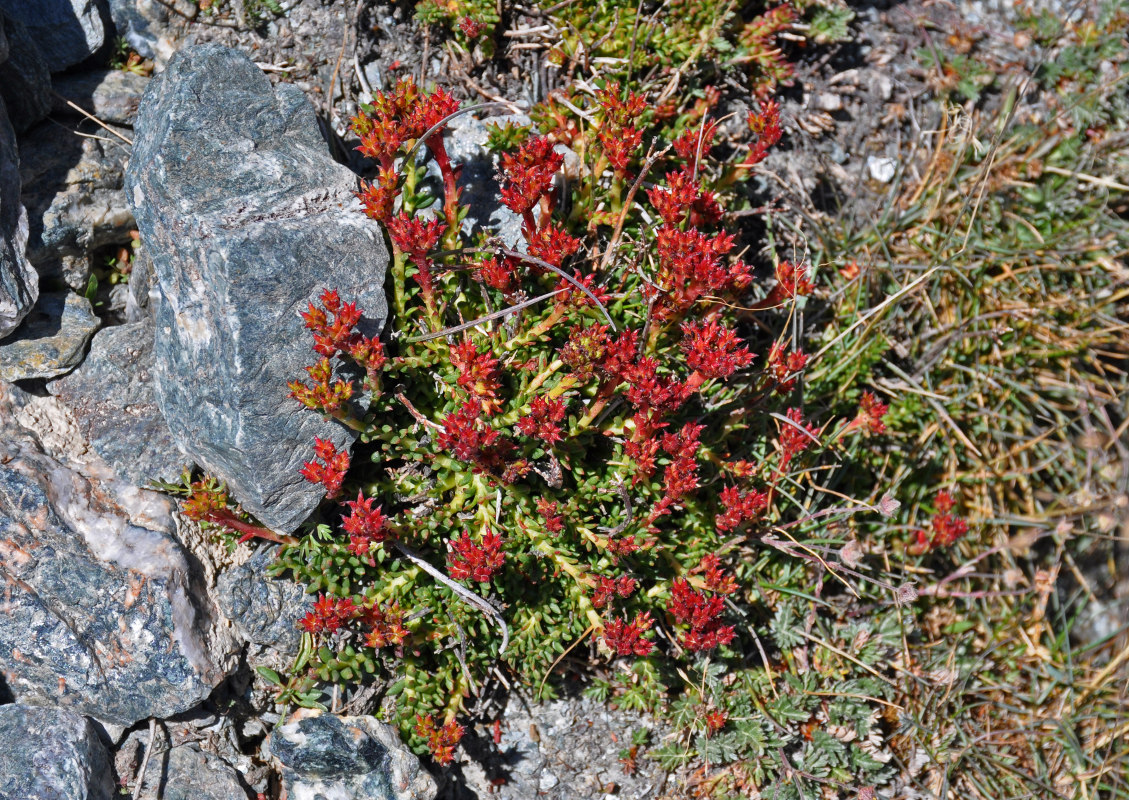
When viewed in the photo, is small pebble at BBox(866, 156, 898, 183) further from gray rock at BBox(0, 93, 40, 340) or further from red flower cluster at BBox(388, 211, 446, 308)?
gray rock at BBox(0, 93, 40, 340)

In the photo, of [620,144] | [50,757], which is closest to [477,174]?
[620,144]

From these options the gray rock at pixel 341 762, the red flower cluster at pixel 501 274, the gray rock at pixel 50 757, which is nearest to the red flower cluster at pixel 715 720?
the gray rock at pixel 341 762

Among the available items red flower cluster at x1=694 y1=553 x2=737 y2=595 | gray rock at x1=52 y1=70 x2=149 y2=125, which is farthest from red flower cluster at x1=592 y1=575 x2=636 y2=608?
gray rock at x1=52 y1=70 x2=149 y2=125

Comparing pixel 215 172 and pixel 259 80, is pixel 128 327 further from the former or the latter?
pixel 259 80

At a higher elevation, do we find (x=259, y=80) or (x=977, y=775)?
(x=259, y=80)

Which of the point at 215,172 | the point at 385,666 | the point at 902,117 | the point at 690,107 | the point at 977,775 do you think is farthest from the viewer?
the point at 902,117

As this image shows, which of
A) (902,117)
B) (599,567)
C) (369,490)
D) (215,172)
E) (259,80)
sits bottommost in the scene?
(599,567)

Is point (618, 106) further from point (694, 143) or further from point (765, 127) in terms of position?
point (765, 127)

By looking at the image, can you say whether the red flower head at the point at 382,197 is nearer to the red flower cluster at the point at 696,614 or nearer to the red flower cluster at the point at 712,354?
the red flower cluster at the point at 712,354

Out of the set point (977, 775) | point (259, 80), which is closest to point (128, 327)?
point (259, 80)
